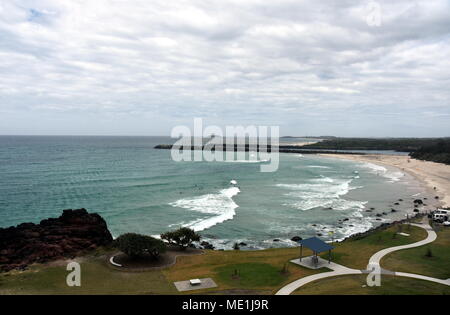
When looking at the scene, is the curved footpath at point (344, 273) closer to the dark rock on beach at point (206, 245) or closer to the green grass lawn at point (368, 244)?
the green grass lawn at point (368, 244)

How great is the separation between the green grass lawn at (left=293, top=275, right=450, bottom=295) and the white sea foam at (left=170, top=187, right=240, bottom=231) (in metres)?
22.4

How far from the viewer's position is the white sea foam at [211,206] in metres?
46.5

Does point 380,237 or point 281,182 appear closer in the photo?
point 380,237

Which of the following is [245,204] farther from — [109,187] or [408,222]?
[109,187]

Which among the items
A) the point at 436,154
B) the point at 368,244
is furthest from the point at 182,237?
the point at 436,154

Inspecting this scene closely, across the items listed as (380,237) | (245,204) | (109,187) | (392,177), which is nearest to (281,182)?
(245,204)

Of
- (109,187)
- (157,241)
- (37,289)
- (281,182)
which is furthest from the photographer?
(281,182)

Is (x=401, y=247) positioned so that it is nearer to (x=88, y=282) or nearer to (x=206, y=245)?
(x=206, y=245)

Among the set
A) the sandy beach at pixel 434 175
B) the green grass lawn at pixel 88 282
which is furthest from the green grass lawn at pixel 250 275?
the sandy beach at pixel 434 175

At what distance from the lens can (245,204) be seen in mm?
58219

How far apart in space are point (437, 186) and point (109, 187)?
71.4 meters

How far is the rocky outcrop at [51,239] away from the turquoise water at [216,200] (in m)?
7.59

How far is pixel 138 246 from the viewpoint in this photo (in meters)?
27.7

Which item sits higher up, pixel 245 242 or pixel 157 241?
pixel 157 241
